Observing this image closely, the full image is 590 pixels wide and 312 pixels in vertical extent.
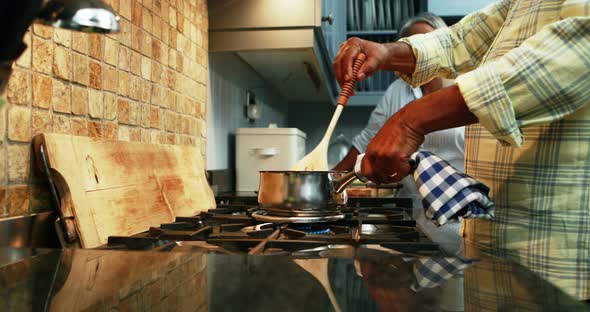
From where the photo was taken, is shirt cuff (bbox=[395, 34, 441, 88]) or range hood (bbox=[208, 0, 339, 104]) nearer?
shirt cuff (bbox=[395, 34, 441, 88])

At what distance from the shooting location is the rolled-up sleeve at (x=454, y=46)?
891 millimetres

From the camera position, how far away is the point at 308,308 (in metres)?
0.35

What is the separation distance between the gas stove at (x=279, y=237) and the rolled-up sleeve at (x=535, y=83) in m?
0.20

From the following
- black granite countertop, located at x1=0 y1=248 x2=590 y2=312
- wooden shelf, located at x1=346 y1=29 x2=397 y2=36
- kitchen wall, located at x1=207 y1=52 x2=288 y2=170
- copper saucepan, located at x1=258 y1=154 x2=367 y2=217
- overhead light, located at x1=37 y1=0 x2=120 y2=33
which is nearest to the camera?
overhead light, located at x1=37 y1=0 x2=120 y2=33

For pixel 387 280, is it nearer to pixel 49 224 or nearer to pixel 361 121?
pixel 49 224

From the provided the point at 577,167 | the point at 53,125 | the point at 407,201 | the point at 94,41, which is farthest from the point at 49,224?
the point at 407,201

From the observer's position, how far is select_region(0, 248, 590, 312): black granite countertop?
37cm

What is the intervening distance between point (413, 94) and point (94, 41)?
4.99 feet

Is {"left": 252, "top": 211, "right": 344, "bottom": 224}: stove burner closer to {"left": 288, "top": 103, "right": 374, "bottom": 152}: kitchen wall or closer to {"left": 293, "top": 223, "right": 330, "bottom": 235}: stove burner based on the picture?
{"left": 293, "top": 223, "right": 330, "bottom": 235}: stove burner

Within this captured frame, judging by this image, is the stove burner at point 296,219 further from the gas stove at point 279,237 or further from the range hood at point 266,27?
the range hood at point 266,27

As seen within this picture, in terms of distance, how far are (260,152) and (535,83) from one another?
1171 millimetres

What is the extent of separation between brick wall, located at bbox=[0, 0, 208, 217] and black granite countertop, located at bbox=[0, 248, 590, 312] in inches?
5.9

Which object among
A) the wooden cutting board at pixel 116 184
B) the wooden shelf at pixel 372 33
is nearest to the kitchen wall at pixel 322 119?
the wooden shelf at pixel 372 33

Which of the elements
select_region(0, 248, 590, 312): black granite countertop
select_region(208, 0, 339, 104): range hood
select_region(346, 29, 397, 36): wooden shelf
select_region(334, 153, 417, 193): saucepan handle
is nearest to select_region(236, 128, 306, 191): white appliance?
select_region(208, 0, 339, 104): range hood
